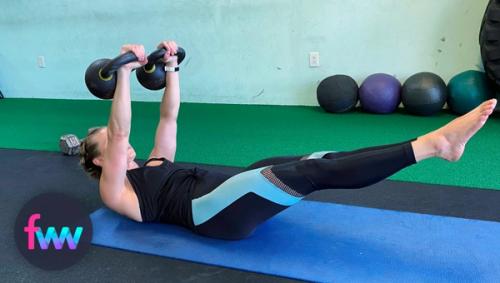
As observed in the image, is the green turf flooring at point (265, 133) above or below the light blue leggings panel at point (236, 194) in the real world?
below

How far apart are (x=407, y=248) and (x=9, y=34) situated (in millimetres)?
6136

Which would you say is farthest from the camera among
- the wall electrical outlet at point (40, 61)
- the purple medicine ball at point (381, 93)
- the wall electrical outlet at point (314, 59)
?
the wall electrical outlet at point (40, 61)

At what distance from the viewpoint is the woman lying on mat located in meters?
1.38

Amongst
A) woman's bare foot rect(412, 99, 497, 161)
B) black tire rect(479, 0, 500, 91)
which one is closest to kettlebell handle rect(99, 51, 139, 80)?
woman's bare foot rect(412, 99, 497, 161)

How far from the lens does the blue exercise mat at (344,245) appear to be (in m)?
1.53

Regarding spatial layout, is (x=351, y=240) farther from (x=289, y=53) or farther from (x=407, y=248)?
(x=289, y=53)

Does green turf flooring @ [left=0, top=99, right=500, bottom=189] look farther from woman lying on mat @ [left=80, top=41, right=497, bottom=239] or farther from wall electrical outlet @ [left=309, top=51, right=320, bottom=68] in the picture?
woman lying on mat @ [left=80, top=41, right=497, bottom=239]

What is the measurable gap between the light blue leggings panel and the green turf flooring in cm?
108

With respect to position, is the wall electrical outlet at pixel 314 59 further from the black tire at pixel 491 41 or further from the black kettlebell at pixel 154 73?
the black kettlebell at pixel 154 73

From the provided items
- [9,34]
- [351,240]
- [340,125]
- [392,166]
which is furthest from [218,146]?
[9,34]

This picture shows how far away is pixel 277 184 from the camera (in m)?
1.54

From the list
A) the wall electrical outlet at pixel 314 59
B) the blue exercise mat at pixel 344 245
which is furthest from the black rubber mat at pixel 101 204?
the wall electrical outlet at pixel 314 59

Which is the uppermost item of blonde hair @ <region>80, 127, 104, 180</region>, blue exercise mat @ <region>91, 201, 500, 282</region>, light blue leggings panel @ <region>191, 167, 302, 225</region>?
blonde hair @ <region>80, 127, 104, 180</region>

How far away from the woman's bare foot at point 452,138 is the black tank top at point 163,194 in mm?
945
